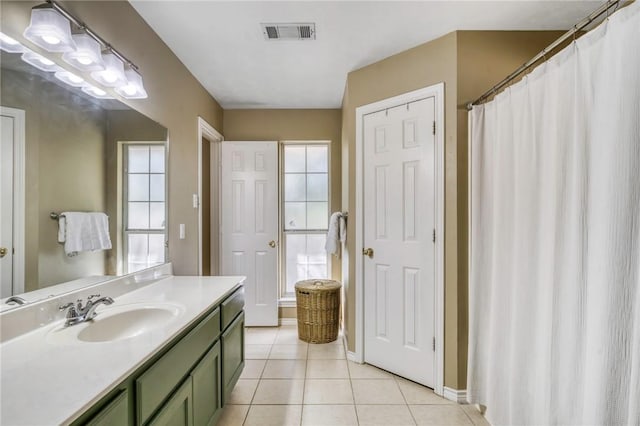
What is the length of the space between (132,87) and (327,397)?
2301 millimetres

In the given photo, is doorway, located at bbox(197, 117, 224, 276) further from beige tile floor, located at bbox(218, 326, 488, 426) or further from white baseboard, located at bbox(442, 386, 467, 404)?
white baseboard, located at bbox(442, 386, 467, 404)

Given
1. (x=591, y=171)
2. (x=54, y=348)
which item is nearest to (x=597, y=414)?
(x=591, y=171)

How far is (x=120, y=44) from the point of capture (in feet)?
5.40

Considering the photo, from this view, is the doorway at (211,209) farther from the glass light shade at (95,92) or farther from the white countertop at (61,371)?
the white countertop at (61,371)

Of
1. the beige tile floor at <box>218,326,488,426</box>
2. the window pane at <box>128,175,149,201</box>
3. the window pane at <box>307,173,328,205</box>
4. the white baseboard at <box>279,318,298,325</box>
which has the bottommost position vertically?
Result: the beige tile floor at <box>218,326,488,426</box>

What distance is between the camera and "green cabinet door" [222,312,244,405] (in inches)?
68.8

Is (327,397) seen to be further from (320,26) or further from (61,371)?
(320,26)

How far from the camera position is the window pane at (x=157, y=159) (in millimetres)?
1911

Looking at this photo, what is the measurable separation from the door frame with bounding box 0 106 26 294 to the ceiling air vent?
1410 millimetres

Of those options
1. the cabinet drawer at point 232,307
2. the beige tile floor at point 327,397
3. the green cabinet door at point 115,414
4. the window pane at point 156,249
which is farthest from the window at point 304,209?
the green cabinet door at point 115,414

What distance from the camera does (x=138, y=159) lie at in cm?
177

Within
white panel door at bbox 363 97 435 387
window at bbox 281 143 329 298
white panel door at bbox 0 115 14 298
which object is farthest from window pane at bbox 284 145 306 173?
white panel door at bbox 0 115 14 298

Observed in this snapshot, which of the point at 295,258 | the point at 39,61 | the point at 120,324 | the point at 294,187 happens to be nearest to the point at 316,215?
the point at 294,187

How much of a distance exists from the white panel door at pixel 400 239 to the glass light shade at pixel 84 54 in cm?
180
